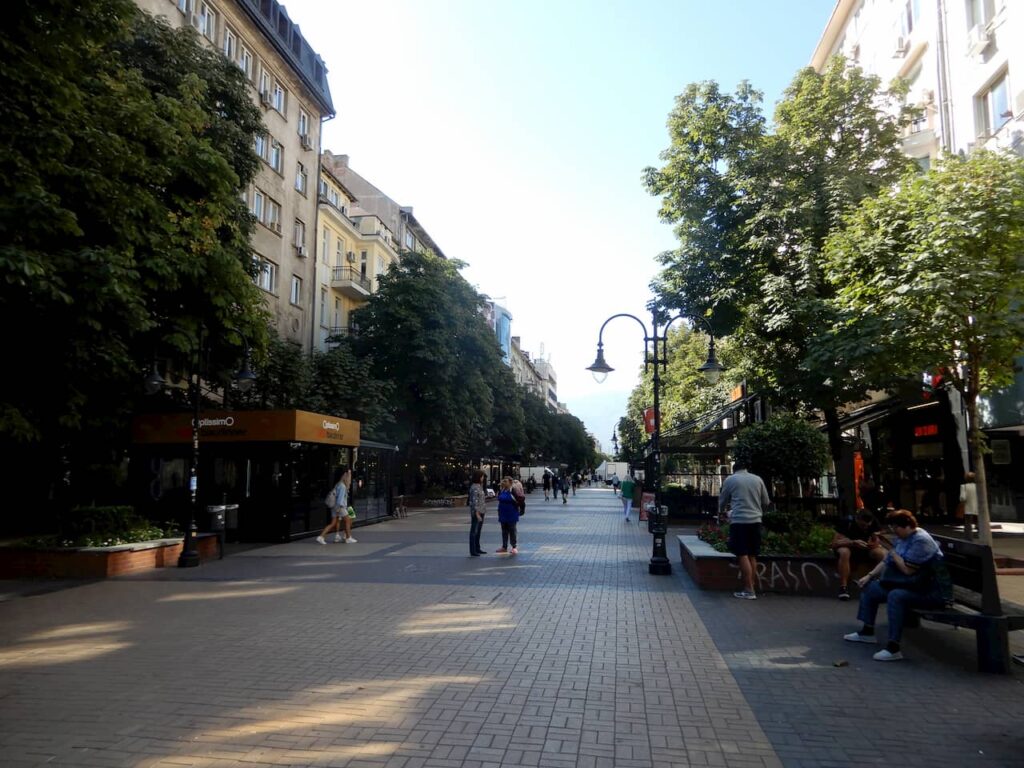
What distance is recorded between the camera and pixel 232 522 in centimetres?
1752

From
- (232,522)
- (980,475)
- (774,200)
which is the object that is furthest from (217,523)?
(774,200)

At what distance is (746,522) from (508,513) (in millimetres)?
5661

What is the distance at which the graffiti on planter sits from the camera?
9891 mm

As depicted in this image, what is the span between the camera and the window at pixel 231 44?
28.2 metres

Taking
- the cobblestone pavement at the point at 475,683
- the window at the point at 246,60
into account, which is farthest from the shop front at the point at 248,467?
the window at the point at 246,60

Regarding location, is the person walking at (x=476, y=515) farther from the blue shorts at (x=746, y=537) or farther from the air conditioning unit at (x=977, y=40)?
the air conditioning unit at (x=977, y=40)

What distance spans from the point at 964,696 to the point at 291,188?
106 feet

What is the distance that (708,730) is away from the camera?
4.83m

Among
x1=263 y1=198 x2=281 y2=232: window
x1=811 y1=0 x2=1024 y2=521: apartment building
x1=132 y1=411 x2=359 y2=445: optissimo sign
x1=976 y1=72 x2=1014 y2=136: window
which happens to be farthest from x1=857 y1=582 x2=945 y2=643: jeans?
x1=263 y1=198 x2=281 y2=232: window

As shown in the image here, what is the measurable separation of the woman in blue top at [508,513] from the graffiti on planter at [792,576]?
5295 mm

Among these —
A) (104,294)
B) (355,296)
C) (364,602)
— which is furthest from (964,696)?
(355,296)

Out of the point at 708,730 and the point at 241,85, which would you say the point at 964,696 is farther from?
the point at 241,85

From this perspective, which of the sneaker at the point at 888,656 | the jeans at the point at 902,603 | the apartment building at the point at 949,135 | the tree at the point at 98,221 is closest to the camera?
the sneaker at the point at 888,656

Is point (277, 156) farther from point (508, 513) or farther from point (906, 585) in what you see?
point (906, 585)
